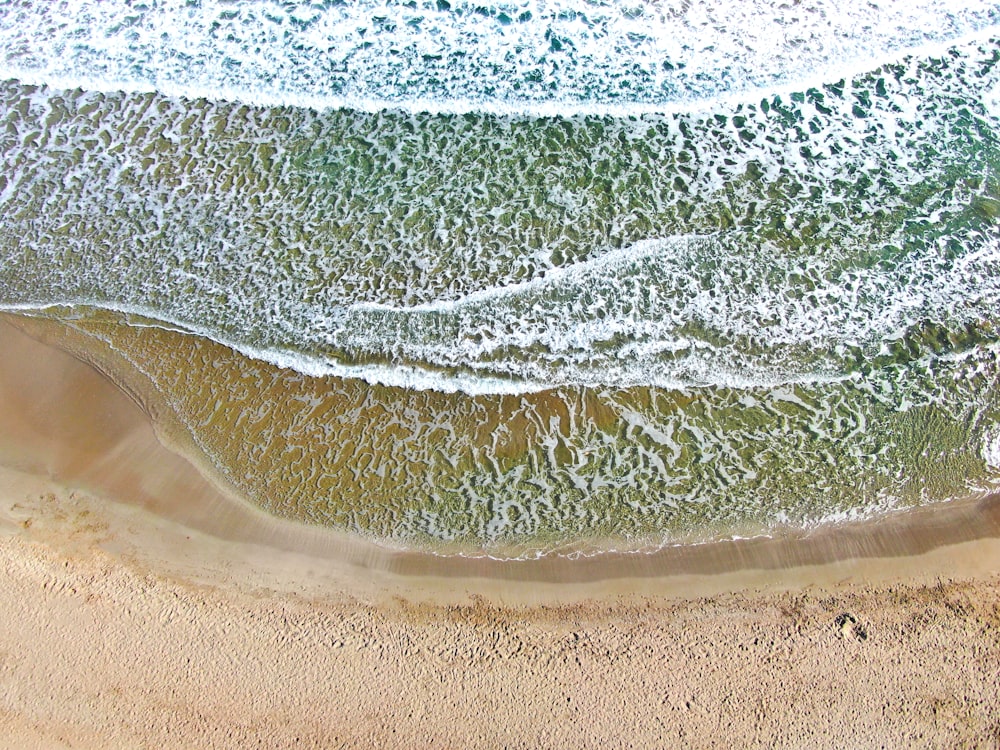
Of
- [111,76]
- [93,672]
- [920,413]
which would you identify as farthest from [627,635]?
[111,76]

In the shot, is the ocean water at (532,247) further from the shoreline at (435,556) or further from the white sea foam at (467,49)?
the shoreline at (435,556)

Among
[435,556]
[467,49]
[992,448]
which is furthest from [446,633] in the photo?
[467,49]

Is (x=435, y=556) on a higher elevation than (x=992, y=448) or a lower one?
lower

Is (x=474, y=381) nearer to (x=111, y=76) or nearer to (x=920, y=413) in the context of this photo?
(x=920, y=413)

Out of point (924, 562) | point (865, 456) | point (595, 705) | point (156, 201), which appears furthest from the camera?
point (156, 201)

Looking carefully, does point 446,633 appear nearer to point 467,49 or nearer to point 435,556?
point 435,556

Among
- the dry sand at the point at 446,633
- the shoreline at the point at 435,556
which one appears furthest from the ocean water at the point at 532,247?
the dry sand at the point at 446,633
